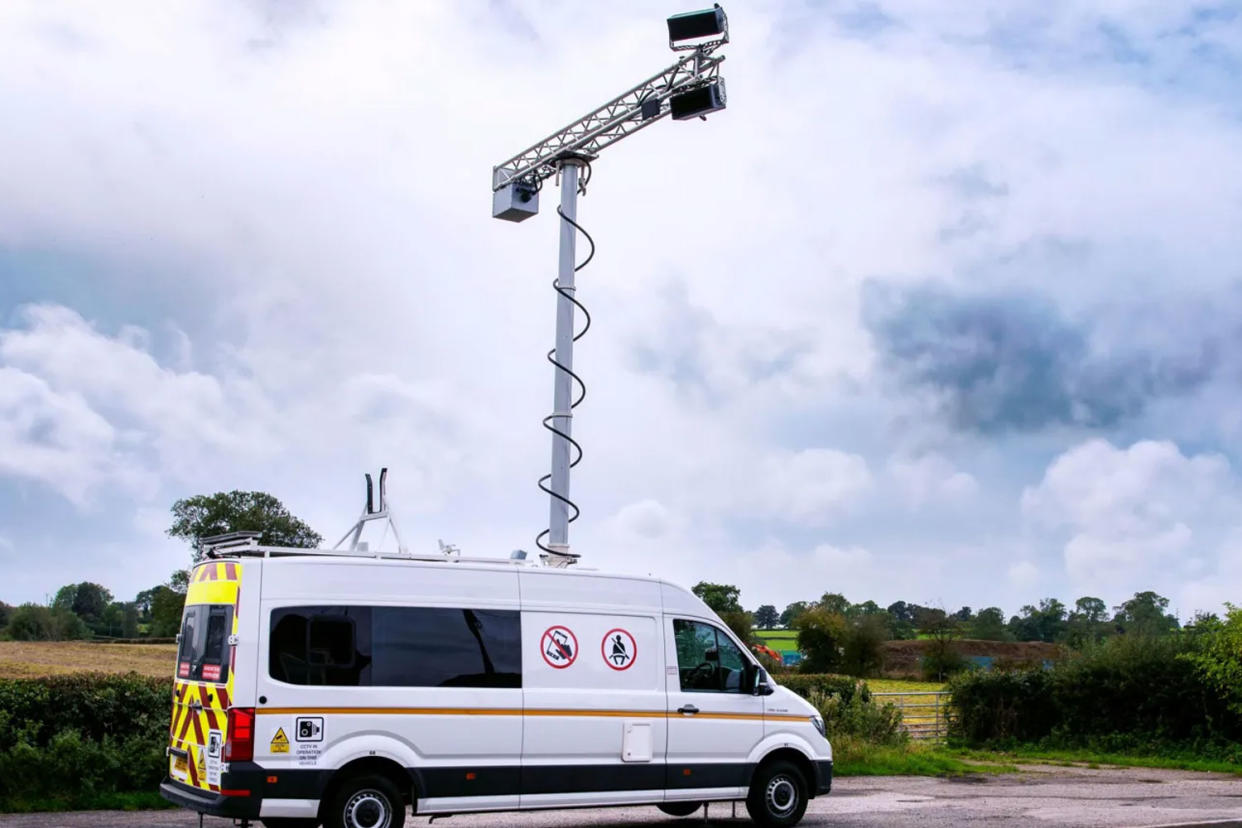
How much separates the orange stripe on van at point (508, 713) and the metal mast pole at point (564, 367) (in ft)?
A: 17.2

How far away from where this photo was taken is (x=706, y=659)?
12930 millimetres

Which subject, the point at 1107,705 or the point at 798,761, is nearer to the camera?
the point at 798,761

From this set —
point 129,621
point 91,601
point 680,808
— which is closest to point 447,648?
point 680,808

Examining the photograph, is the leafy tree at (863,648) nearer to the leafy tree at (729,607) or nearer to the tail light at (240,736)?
the leafy tree at (729,607)

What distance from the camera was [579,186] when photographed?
19.0 meters

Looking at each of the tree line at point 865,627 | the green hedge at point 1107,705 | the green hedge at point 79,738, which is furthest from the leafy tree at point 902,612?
the green hedge at point 79,738

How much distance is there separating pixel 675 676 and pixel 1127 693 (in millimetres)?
16903

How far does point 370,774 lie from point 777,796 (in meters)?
4.39

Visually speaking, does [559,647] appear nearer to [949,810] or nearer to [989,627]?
[949,810]

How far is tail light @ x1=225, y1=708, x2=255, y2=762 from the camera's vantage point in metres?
10.3

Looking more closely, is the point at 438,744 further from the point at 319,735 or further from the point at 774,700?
the point at 774,700

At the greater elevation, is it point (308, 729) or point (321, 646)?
point (321, 646)

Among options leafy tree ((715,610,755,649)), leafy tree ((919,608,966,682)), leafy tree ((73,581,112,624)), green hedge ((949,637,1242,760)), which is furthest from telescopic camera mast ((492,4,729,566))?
leafy tree ((73,581,112,624))

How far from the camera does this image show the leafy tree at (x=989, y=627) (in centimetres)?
6575
